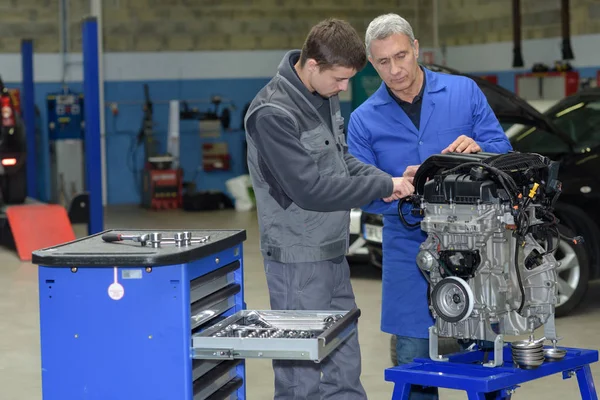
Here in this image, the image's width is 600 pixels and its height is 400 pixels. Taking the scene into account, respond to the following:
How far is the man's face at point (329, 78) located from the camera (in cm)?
331

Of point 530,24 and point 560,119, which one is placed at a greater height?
point 530,24

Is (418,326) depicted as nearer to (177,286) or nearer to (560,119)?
(177,286)

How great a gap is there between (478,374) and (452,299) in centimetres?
24

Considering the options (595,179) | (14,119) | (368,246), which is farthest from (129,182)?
(595,179)

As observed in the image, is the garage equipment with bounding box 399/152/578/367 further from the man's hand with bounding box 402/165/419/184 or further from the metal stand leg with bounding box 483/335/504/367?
the man's hand with bounding box 402/165/419/184

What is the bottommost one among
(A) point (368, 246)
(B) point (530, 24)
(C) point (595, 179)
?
(A) point (368, 246)

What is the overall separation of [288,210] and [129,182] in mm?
11819

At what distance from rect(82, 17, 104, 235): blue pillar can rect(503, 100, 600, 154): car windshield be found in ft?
14.3

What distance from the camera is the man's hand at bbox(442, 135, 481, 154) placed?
348 centimetres

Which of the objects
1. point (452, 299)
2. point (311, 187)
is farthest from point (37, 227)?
point (452, 299)

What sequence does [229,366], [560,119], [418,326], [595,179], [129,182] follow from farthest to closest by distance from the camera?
1. [129,182]
2. [560,119]
3. [595,179]
4. [418,326]
5. [229,366]

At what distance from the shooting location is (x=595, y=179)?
674 centimetres

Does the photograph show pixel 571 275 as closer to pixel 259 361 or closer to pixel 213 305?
pixel 259 361

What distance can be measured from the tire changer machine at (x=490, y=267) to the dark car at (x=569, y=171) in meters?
3.33
